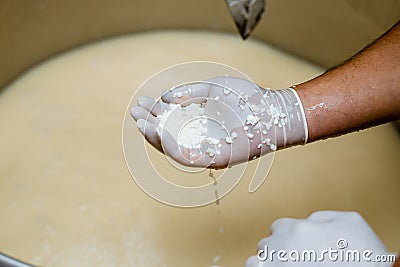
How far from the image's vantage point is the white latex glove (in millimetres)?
1005

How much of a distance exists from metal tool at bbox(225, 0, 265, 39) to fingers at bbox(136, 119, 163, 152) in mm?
348

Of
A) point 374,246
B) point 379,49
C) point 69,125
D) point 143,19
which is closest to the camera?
point 374,246

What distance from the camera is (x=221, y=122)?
1.14 m

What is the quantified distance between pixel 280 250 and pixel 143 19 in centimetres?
91

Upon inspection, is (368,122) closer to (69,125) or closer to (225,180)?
(225,180)

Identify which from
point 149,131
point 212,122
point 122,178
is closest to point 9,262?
point 149,131

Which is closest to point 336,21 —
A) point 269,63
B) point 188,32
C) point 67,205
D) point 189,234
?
point 269,63

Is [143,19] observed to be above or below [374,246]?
above

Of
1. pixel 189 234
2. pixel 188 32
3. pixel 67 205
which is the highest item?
pixel 188 32

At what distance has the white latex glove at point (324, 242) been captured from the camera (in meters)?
1.00

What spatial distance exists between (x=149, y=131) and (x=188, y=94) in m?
0.13

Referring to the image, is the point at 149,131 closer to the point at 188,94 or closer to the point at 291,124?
A: the point at 188,94

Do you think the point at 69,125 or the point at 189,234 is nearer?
the point at 189,234

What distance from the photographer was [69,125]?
1.50 m
